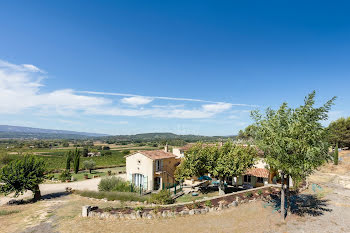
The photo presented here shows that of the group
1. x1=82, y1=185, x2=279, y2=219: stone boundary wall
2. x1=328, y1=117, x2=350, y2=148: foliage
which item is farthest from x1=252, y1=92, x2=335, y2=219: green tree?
x1=328, y1=117, x2=350, y2=148: foliage

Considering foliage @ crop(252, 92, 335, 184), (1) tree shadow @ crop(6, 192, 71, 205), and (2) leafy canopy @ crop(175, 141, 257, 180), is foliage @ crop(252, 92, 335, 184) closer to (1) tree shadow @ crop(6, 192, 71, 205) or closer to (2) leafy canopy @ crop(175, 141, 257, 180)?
(2) leafy canopy @ crop(175, 141, 257, 180)

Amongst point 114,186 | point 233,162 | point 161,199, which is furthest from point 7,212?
point 233,162

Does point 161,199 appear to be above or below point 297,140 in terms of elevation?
below

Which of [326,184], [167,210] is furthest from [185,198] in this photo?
[326,184]

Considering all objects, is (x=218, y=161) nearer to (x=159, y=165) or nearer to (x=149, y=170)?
(x=159, y=165)

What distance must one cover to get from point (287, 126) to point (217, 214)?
998 centimetres

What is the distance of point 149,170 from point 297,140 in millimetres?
21134

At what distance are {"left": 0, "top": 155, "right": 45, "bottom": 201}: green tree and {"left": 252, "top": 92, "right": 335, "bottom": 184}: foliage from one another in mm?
26860

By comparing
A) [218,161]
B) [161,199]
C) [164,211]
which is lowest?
[164,211]

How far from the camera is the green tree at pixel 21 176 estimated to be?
2306 centimetres

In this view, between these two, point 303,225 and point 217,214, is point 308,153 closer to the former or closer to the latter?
point 303,225

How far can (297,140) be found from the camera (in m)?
13.5

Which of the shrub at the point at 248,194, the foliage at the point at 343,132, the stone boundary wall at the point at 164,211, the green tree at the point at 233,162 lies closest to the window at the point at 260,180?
the green tree at the point at 233,162

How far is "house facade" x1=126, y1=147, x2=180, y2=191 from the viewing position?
2895 cm
